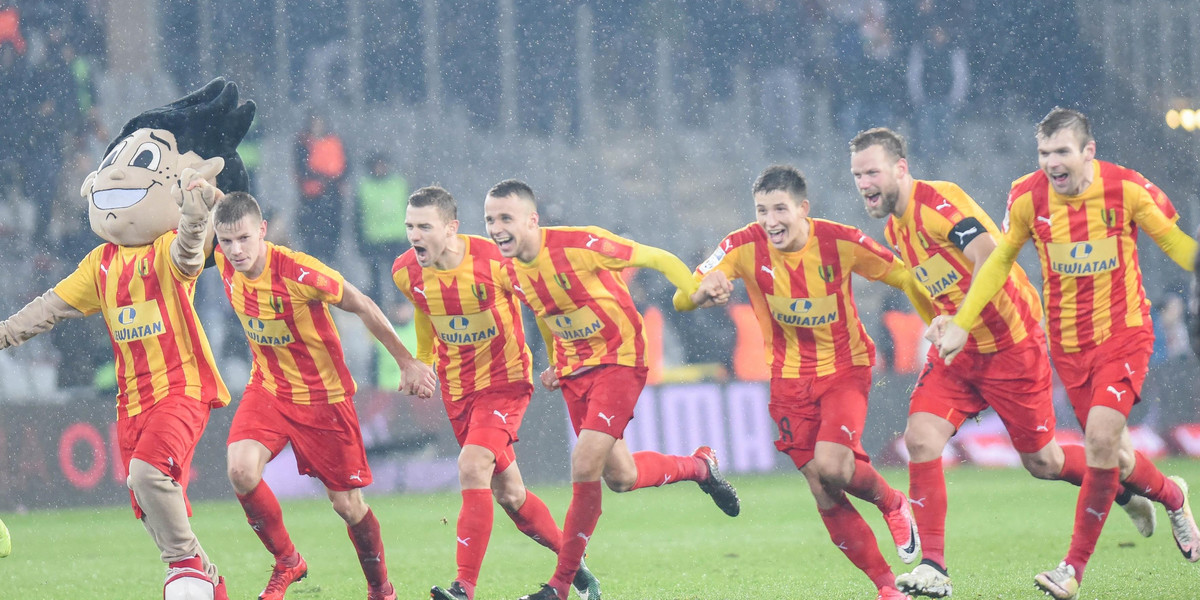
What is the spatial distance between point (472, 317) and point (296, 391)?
84 centimetres

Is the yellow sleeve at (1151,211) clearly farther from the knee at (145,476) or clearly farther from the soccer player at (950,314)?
the knee at (145,476)

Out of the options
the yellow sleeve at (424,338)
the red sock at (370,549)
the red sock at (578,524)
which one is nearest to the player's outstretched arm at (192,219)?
Result: the yellow sleeve at (424,338)

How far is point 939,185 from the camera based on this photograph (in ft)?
18.9

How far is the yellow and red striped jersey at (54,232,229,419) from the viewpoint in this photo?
5387mm

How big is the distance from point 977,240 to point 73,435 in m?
7.32

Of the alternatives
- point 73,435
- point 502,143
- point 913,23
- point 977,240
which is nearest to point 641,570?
point 977,240

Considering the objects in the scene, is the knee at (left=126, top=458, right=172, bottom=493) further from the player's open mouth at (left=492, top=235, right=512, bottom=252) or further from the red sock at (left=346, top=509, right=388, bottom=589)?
the player's open mouth at (left=492, top=235, right=512, bottom=252)

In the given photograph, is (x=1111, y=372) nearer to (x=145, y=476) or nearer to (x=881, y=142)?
(x=881, y=142)

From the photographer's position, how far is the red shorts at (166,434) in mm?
5086

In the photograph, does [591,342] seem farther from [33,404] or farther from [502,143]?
[502,143]

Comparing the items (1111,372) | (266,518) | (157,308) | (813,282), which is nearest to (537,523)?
(266,518)

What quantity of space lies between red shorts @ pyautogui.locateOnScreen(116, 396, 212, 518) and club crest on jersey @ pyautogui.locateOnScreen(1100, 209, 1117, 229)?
148 inches

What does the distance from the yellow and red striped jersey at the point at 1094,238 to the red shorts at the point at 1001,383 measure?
271 millimetres

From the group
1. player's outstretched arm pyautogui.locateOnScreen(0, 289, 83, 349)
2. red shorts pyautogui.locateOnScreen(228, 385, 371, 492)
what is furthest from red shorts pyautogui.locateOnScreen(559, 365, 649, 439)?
player's outstretched arm pyautogui.locateOnScreen(0, 289, 83, 349)
